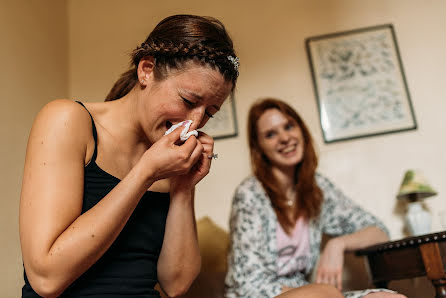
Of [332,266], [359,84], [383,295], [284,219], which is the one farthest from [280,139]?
[383,295]

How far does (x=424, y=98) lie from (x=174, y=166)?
6.14ft

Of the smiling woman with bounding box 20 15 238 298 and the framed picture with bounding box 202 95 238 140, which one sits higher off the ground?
the framed picture with bounding box 202 95 238 140

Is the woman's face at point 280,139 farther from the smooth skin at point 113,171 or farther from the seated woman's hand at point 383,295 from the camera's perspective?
the smooth skin at point 113,171

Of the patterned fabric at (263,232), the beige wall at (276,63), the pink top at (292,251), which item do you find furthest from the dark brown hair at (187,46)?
the beige wall at (276,63)

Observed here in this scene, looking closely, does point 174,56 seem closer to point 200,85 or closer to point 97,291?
point 200,85

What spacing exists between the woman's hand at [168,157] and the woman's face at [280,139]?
1019 millimetres

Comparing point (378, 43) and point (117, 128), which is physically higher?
point (378, 43)

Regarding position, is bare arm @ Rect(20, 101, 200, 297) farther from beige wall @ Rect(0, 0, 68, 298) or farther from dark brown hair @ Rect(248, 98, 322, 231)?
dark brown hair @ Rect(248, 98, 322, 231)

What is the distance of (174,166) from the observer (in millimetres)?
873

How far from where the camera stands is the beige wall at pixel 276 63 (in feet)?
7.06

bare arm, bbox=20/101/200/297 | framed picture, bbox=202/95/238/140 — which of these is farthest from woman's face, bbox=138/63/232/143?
framed picture, bbox=202/95/238/140

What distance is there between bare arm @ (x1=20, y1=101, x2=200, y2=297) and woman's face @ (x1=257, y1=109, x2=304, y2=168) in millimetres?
1101


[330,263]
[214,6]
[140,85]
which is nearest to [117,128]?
[140,85]

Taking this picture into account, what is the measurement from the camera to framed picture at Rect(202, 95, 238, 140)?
2.27 metres
